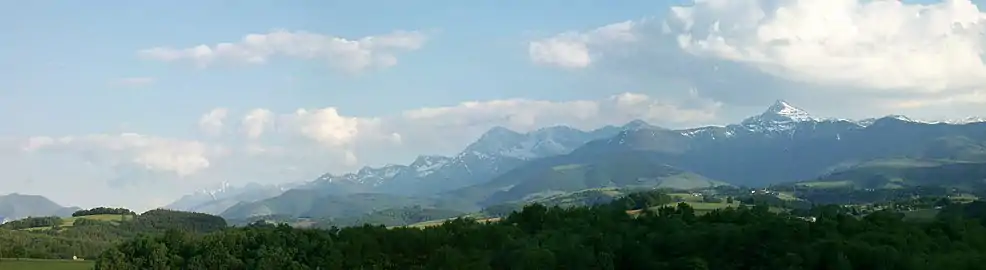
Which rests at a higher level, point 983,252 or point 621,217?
point 621,217

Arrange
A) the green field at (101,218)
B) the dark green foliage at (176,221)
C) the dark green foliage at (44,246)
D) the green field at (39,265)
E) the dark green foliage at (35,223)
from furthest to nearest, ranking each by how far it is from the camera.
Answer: the green field at (101,218) < the dark green foliage at (176,221) < the dark green foliage at (35,223) < the dark green foliage at (44,246) < the green field at (39,265)

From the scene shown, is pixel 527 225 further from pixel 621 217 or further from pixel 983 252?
pixel 983 252

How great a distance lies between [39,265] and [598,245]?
7479cm

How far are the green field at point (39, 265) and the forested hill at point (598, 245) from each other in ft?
62.4

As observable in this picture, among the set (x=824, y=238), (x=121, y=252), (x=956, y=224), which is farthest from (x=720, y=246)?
(x=121, y=252)

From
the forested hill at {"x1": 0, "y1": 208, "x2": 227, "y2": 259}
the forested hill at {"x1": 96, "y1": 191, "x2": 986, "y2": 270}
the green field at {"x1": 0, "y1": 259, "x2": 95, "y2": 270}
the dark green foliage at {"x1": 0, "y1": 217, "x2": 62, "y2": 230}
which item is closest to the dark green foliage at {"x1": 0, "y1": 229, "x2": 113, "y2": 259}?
the forested hill at {"x1": 0, "y1": 208, "x2": 227, "y2": 259}

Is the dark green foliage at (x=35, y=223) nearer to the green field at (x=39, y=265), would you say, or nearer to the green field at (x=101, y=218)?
the green field at (x=101, y=218)

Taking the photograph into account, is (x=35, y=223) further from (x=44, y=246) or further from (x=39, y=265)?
(x=39, y=265)

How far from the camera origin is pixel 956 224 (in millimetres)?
74312

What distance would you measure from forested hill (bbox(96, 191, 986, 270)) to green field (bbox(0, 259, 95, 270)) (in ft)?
62.4

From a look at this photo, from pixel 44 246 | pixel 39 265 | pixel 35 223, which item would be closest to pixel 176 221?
pixel 35 223

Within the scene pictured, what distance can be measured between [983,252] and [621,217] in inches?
1511

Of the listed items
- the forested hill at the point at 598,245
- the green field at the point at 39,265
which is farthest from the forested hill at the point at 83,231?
the forested hill at the point at 598,245

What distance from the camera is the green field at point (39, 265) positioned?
102812mm
